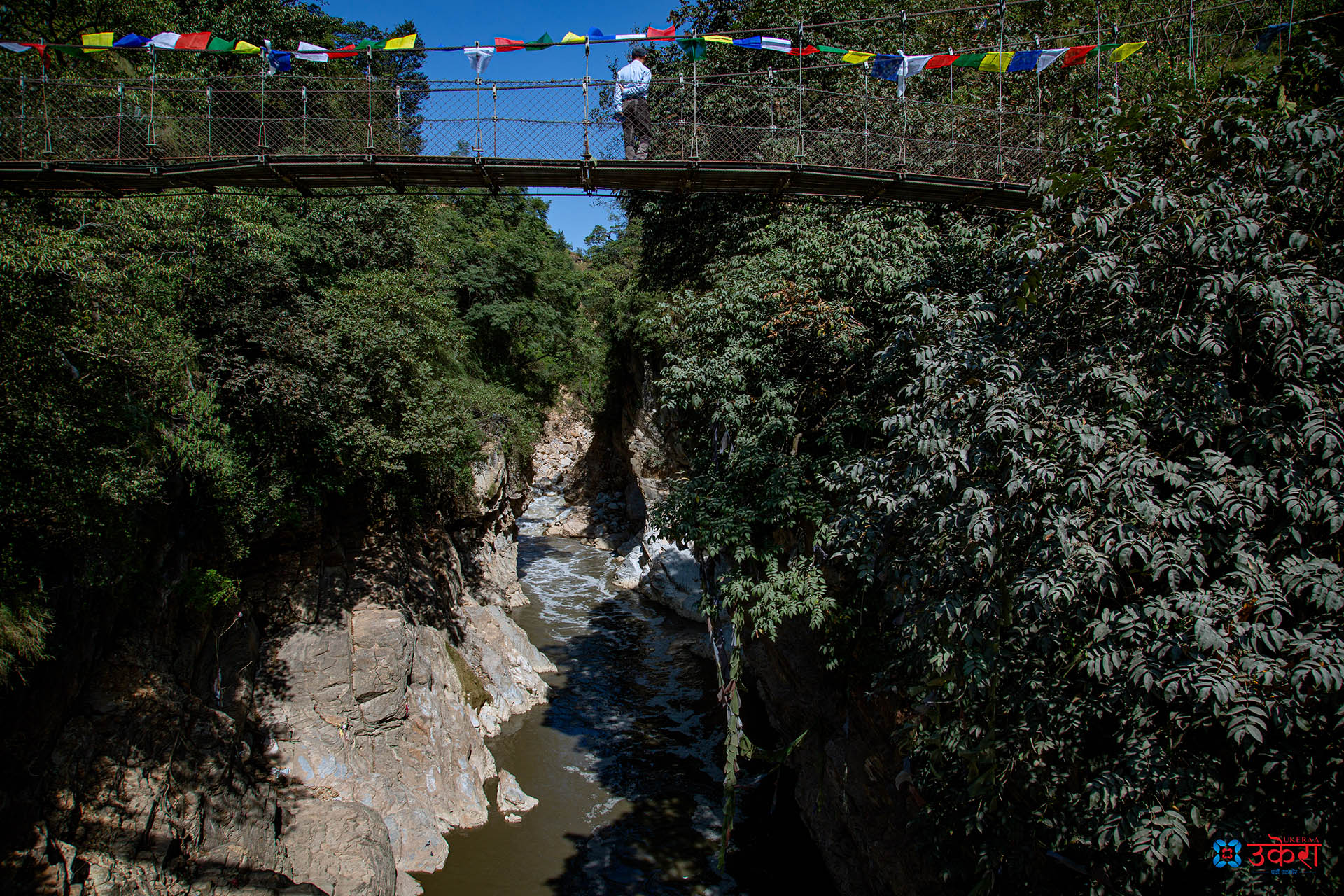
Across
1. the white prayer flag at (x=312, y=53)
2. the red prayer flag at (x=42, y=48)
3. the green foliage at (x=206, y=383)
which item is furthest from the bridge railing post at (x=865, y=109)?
the red prayer flag at (x=42, y=48)

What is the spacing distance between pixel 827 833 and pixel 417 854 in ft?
18.7

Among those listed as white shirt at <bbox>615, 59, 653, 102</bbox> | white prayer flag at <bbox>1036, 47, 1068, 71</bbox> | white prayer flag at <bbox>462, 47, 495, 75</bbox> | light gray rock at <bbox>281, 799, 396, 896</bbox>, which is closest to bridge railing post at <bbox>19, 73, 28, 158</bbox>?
white prayer flag at <bbox>462, 47, 495, 75</bbox>

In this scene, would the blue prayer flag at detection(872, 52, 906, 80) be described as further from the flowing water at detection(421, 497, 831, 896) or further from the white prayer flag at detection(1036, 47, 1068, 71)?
the flowing water at detection(421, 497, 831, 896)

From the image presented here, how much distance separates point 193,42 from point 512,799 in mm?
11732

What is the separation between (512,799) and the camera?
1114 cm

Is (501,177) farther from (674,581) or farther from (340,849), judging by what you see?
(674,581)

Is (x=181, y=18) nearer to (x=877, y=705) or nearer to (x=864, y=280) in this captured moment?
(x=864, y=280)

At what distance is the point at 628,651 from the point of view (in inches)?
680

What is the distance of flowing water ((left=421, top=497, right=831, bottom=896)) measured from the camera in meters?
9.84

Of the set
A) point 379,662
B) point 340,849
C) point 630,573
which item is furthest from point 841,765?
point 630,573

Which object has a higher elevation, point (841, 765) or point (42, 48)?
point (42, 48)

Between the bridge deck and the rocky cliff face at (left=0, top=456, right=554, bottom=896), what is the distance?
17.9 feet

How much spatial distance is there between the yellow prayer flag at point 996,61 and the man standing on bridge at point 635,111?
485cm

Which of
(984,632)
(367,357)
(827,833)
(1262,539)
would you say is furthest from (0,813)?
(1262,539)
